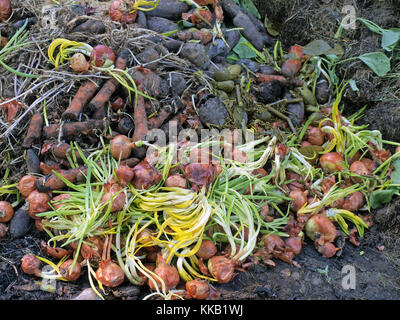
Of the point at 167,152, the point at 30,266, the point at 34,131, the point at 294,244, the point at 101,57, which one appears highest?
the point at 101,57

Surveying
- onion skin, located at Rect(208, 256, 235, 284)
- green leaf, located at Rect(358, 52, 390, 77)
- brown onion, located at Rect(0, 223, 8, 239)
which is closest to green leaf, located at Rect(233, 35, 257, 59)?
green leaf, located at Rect(358, 52, 390, 77)

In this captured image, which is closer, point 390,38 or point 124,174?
point 124,174

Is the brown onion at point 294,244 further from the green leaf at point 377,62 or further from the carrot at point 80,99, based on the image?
the green leaf at point 377,62

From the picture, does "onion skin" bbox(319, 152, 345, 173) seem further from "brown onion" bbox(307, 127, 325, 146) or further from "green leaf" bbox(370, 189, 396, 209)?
"green leaf" bbox(370, 189, 396, 209)

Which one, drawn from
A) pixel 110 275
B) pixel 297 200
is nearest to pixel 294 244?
pixel 297 200

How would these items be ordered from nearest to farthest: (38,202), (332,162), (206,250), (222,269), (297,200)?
1. (222,269)
2. (206,250)
3. (38,202)
4. (297,200)
5. (332,162)

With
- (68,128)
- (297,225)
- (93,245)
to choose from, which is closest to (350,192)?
(297,225)

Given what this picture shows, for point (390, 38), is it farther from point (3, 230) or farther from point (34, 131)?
point (3, 230)

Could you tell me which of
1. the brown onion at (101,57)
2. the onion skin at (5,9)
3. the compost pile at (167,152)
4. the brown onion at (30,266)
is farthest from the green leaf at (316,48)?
the brown onion at (30,266)
